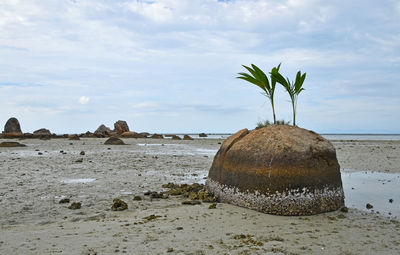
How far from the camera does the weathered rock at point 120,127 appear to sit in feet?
151

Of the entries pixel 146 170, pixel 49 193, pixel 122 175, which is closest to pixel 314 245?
pixel 49 193

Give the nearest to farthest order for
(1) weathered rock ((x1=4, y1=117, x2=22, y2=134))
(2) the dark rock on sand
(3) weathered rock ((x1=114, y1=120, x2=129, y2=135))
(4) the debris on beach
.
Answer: (2) the dark rock on sand, (4) the debris on beach, (1) weathered rock ((x1=4, y1=117, x2=22, y2=134)), (3) weathered rock ((x1=114, y1=120, x2=129, y2=135))

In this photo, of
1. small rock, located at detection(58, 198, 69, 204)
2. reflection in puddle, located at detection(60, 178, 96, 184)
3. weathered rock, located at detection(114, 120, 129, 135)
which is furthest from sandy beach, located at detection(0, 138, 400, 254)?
weathered rock, located at detection(114, 120, 129, 135)

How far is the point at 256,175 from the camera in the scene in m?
5.64

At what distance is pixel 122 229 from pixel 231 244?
1567 mm

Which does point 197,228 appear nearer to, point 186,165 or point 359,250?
point 359,250

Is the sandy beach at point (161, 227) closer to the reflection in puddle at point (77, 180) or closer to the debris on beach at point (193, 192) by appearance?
the debris on beach at point (193, 192)

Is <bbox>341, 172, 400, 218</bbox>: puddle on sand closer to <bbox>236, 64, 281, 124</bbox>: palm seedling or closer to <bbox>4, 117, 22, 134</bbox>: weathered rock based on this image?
<bbox>236, 64, 281, 124</bbox>: palm seedling

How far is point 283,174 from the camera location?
215 inches

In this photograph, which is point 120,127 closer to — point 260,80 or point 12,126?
point 12,126

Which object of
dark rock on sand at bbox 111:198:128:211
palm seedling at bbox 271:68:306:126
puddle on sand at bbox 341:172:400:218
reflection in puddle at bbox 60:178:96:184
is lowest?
puddle on sand at bbox 341:172:400:218

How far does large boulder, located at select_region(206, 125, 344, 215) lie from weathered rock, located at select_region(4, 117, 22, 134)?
1683 inches

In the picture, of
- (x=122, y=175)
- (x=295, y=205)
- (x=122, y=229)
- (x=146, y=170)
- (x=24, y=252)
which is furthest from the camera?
(x=146, y=170)

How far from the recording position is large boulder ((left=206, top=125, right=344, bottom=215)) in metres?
5.42
